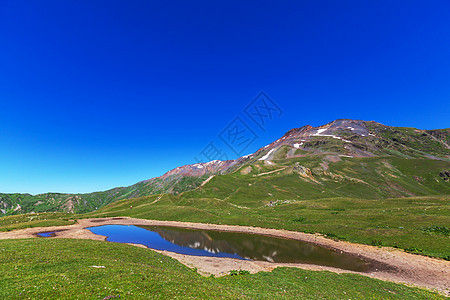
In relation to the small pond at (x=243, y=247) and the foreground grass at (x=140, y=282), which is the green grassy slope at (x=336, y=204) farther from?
the foreground grass at (x=140, y=282)

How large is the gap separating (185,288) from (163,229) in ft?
184

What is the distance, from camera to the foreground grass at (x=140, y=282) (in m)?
12.9

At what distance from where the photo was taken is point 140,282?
1510 centimetres

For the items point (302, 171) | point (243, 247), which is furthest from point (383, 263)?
point (302, 171)

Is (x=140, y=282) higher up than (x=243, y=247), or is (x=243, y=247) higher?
(x=140, y=282)

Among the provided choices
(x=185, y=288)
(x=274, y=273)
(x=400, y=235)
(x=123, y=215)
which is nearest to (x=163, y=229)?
(x=123, y=215)

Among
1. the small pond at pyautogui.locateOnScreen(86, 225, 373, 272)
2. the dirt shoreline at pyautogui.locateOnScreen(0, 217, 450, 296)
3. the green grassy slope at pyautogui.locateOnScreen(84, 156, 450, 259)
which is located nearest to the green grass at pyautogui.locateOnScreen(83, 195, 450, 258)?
the green grassy slope at pyautogui.locateOnScreen(84, 156, 450, 259)

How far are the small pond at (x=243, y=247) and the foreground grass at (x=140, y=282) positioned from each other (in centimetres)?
859

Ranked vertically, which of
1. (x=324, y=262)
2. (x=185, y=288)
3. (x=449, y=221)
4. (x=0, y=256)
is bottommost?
(x=324, y=262)

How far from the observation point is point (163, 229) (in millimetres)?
64812

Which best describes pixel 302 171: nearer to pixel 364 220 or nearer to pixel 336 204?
pixel 336 204

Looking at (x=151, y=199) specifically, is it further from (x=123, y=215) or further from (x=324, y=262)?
(x=324, y=262)

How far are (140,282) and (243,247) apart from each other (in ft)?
109

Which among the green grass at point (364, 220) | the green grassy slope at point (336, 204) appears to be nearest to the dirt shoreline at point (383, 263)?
the green grass at point (364, 220)
